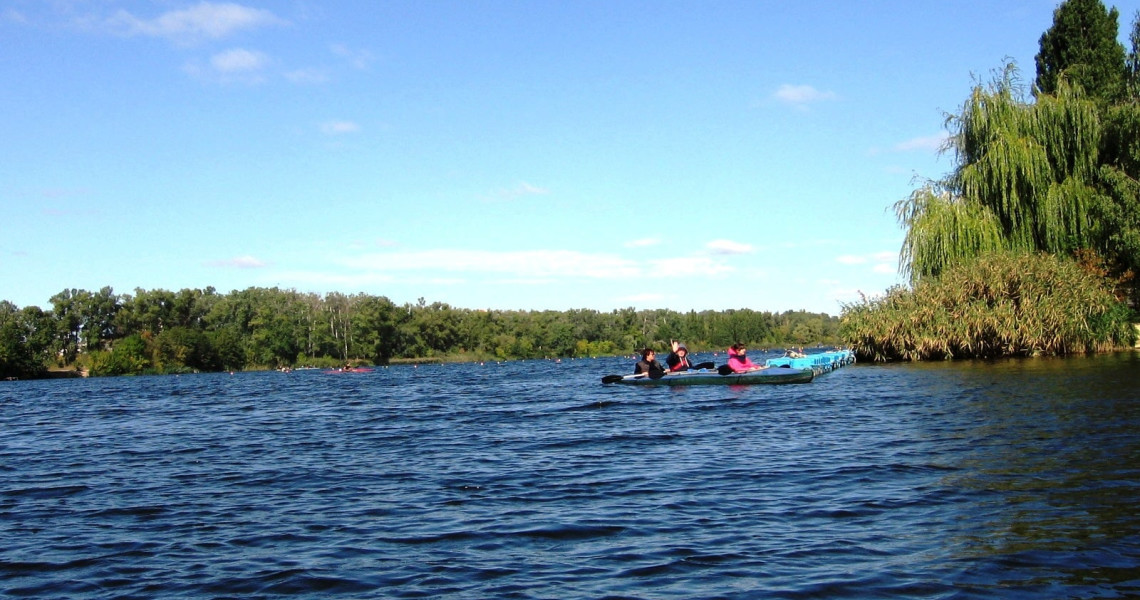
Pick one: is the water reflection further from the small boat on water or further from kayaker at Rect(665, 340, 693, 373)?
kayaker at Rect(665, 340, 693, 373)

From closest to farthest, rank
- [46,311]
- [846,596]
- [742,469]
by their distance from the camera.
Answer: [846,596]
[742,469]
[46,311]

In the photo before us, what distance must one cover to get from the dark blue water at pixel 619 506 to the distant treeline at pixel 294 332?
251ft

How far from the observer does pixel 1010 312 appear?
31625mm

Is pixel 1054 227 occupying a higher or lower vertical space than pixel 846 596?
higher

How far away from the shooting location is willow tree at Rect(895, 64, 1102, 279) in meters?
33.1

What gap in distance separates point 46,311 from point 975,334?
103774 millimetres

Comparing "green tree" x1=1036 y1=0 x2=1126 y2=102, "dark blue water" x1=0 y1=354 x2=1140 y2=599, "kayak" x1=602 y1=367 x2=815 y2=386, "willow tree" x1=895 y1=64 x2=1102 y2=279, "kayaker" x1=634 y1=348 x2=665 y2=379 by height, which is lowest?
"dark blue water" x1=0 y1=354 x2=1140 y2=599

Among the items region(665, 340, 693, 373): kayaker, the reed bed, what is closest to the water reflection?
region(665, 340, 693, 373): kayaker

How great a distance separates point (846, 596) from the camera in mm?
6488

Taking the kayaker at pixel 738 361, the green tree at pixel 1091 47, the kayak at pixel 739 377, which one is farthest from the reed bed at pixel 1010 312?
the green tree at pixel 1091 47

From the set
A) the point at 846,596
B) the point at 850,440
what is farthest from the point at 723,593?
the point at 850,440

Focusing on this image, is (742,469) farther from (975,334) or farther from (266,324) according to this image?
(266,324)

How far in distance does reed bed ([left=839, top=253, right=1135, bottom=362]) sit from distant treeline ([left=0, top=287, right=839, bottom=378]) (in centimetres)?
7503

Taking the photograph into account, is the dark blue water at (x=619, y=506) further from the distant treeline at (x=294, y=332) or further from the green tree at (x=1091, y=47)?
the distant treeline at (x=294, y=332)
